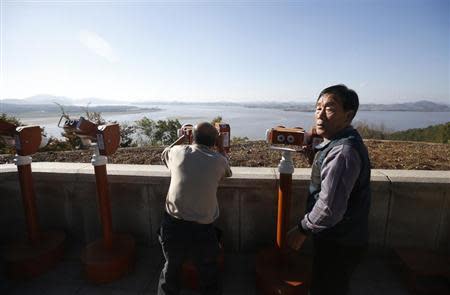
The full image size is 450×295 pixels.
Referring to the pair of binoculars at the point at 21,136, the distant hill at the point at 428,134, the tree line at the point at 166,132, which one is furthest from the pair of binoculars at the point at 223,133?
the distant hill at the point at 428,134

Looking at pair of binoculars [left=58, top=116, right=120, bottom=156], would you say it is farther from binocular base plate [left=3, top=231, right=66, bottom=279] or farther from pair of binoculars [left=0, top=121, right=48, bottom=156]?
binocular base plate [left=3, top=231, right=66, bottom=279]

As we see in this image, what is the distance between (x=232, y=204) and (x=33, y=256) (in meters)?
2.16

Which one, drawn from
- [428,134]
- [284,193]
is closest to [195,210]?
[284,193]

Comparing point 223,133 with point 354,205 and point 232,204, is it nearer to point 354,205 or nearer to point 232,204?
point 232,204

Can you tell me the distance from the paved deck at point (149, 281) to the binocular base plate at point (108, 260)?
0.08 metres

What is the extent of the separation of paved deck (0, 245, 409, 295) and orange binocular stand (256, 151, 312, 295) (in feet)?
0.89

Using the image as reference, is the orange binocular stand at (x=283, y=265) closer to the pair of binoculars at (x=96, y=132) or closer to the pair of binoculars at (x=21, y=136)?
the pair of binoculars at (x=96, y=132)

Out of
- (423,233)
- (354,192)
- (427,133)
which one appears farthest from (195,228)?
(427,133)

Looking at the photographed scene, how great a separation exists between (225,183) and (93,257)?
1559 millimetres

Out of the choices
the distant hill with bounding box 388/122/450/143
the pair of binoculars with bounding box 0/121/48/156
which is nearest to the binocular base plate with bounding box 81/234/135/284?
the pair of binoculars with bounding box 0/121/48/156

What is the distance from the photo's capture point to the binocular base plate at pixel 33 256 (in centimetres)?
280

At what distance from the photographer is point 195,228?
211cm

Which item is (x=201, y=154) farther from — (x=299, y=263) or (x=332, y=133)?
(x=299, y=263)

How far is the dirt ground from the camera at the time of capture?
4.34 m
